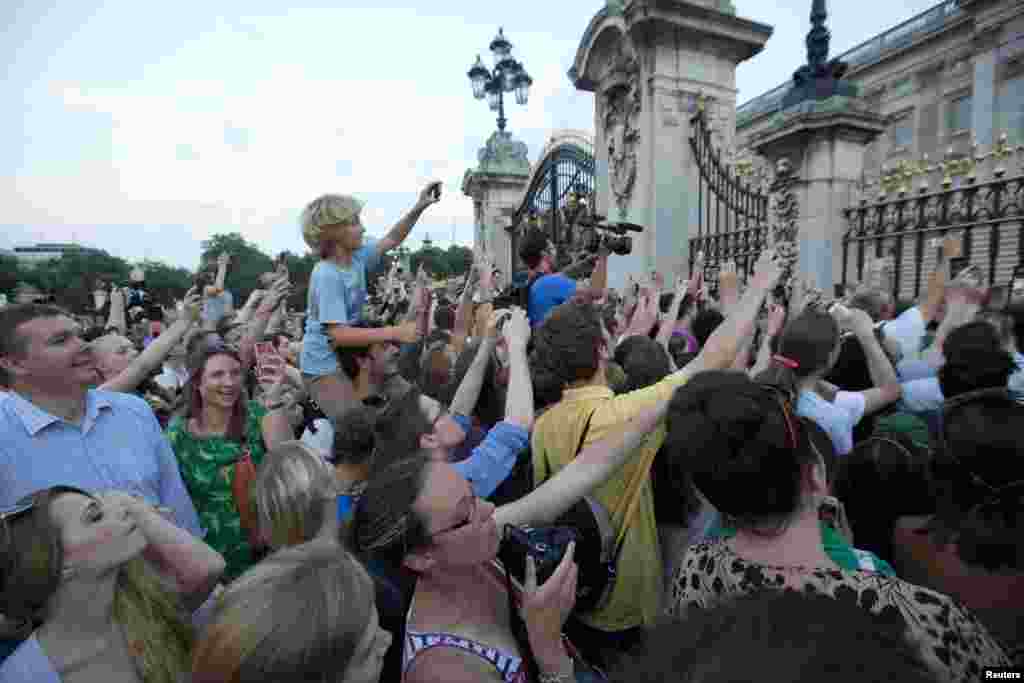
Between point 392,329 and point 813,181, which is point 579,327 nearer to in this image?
point 392,329

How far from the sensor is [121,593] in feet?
4.59

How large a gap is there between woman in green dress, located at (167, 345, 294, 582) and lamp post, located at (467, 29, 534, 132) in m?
13.2

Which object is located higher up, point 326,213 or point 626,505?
point 326,213

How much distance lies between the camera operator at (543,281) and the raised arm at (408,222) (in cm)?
95

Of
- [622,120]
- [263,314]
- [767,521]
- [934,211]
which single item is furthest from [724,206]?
[767,521]

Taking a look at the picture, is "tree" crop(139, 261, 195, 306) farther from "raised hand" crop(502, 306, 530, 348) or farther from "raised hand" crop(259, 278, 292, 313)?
"raised hand" crop(502, 306, 530, 348)

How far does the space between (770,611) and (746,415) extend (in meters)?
0.72

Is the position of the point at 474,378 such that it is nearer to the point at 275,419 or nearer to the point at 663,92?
the point at 275,419

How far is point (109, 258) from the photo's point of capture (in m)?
57.3

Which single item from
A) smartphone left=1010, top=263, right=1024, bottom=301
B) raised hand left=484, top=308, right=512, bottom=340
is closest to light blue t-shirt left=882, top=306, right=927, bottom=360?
smartphone left=1010, top=263, right=1024, bottom=301

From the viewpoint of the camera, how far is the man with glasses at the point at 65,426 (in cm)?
193

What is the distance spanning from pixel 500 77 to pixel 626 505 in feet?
47.6

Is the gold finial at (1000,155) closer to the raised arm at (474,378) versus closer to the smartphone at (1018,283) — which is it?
the smartphone at (1018,283)

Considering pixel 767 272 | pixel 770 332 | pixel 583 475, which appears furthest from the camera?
pixel 770 332
